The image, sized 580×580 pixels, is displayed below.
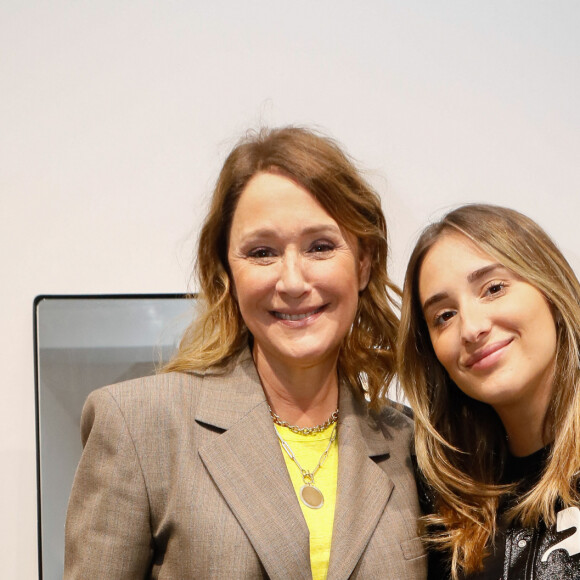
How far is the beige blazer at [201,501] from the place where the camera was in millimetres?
1449

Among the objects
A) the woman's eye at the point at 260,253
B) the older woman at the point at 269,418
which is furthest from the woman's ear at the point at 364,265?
the woman's eye at the point at 260,253

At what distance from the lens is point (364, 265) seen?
5.85 feet

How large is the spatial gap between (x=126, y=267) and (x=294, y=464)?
838mm

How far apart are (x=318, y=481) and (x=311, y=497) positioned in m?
0.05

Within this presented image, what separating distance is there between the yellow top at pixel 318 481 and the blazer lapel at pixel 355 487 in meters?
0.02

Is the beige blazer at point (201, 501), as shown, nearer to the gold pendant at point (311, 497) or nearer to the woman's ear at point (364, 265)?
the gold pendant at point (311, 497)

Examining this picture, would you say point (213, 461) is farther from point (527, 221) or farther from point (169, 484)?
point (527, 221)

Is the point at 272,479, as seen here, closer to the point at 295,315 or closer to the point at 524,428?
the point at 295,315

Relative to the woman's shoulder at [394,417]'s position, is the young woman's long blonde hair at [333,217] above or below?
above

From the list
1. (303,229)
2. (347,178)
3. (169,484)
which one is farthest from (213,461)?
(347,178)

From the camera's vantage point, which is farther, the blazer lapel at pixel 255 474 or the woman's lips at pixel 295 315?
the woman's lips at pixel 295 315

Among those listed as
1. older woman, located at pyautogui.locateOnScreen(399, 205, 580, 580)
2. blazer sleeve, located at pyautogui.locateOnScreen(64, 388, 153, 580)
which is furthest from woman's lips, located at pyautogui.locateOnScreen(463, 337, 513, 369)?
blazer sleeve, located at pyautogui.locateOnScreen(64, 388, 153, 580)

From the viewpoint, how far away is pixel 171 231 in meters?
2.24

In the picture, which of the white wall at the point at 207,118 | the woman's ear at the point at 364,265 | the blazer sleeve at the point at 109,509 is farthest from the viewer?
the white wall at the point at 207,118
